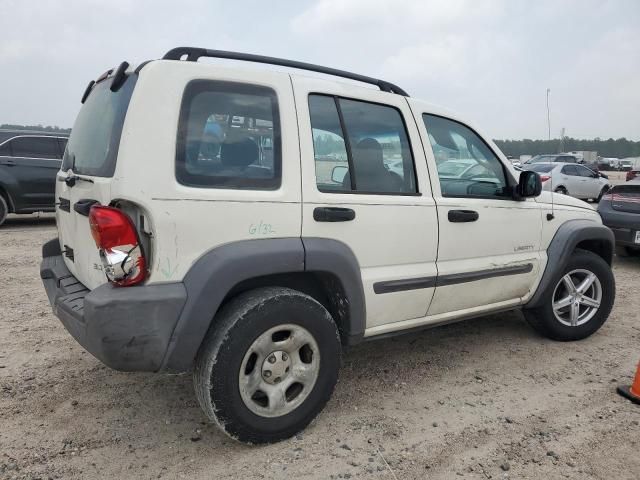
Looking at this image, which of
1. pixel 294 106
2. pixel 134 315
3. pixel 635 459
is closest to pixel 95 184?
pixel 134 315

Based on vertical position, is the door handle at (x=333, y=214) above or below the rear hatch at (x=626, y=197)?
above

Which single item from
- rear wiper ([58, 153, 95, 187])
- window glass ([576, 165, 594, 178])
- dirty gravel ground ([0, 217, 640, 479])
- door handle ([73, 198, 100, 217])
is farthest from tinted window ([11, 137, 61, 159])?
window glass ([576, 165, 594, 178])

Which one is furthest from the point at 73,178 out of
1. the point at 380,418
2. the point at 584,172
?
the point at 584,172

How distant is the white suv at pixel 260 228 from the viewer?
2.17 m

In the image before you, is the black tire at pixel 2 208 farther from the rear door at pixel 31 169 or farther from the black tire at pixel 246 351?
the black tire at pixel 246 351

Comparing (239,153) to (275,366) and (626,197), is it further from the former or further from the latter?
(626,197)

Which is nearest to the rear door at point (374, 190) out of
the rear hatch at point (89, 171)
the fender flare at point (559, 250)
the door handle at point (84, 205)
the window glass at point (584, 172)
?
the rear hatch at point (89, 171)

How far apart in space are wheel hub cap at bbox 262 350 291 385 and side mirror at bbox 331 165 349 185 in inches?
37.9

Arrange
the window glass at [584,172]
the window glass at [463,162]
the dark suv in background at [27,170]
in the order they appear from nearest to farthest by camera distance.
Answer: the window glass at [463,162] < the dark suv in background at [27,170] < the window glass at [584,172]

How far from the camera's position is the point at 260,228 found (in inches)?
94.4

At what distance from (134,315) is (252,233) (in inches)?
25.4

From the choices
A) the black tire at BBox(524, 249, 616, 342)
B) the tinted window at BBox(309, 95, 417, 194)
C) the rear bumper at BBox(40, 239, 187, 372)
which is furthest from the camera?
the black tire at BBox(524, 249, 616, 342)

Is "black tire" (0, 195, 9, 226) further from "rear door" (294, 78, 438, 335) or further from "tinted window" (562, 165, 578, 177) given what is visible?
"tinted window" (562, 165, 578, 177)

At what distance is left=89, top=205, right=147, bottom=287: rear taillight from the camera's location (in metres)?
2.14
